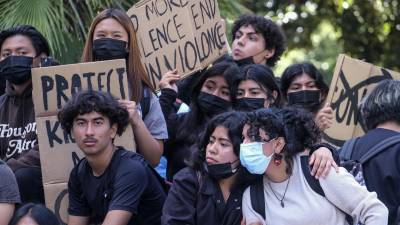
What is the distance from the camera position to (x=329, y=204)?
190 inches

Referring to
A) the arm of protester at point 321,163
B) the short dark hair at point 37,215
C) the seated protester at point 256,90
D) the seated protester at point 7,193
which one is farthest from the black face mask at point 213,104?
the short dark hair at point 37,215

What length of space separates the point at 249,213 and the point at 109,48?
1.63 meters

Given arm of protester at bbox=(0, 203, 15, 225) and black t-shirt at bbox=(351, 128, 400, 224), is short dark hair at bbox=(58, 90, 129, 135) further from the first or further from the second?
black t-shirt at bbox=(351, 128, 400, 224)

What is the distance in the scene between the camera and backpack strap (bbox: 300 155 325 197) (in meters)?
4.85

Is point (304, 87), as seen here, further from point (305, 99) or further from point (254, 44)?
point (254, 44)

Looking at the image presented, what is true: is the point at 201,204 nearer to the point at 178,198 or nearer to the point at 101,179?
the point at 178,198

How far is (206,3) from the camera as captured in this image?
6.86 metres

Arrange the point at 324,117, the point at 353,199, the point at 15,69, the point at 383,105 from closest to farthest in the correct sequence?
the point at 353,199 → the point at 383,105 → the point at 15,69 → the point at 324,117

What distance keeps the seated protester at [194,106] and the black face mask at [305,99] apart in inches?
19.8

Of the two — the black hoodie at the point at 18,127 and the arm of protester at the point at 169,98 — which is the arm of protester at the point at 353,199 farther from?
the black hoodie at the point at 18,127

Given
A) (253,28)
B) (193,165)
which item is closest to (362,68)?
(253,28)

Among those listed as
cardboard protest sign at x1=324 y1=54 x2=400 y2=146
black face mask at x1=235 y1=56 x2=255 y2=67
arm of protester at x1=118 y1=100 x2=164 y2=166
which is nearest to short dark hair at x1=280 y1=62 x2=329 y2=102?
cardboard protest sign at x1=324 y1=54 x2=400 y2=146

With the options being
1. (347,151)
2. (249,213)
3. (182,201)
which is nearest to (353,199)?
(249,213)

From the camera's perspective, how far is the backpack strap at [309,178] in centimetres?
485
